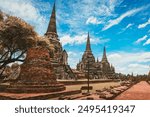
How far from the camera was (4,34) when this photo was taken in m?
18.6

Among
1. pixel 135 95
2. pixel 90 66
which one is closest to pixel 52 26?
pixel 90 66

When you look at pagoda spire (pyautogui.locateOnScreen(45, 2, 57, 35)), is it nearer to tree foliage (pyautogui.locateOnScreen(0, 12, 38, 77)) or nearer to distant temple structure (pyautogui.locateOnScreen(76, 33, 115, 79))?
distant temple structure (pyautogui.locateOnScreen(76, 33, 115, 79))

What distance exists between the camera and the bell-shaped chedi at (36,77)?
12.2m

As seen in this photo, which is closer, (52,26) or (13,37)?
(13,37)

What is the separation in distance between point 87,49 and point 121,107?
160 ft

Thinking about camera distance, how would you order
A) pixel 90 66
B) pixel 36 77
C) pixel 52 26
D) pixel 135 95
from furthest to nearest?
1. pixel 90 66
2. pixel 52 26
3. pixel 135 95
4. pixel 36 77

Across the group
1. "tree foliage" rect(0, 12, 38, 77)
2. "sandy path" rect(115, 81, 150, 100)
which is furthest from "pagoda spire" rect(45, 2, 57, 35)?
"sandy path" rect(115, 81, 150, 100)

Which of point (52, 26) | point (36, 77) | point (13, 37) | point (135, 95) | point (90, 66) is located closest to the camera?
point (36, 77)

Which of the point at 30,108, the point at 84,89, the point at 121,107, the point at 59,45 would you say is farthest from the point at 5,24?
the point at 59,45

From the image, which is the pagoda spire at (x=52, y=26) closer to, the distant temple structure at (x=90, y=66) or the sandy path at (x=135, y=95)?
the distant temple structure at (x=90, y=66)

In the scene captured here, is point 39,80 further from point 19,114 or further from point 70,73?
point 70,73

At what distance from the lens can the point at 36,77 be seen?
13188 millimetres

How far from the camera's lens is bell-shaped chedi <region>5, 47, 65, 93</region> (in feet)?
40.2

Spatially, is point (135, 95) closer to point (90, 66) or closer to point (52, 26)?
point (52, 26)
